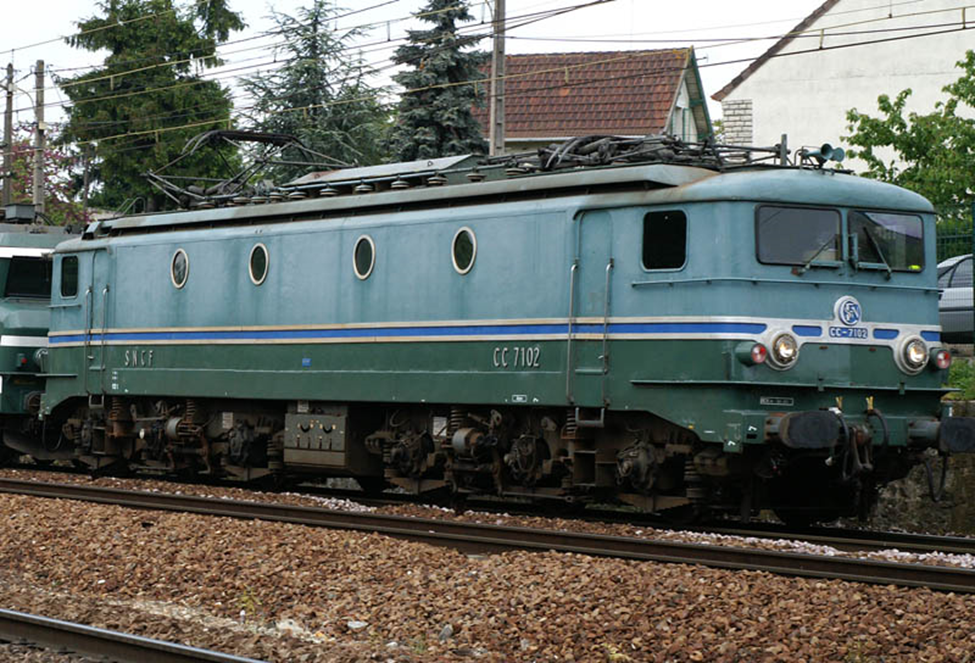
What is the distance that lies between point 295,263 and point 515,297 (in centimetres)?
372

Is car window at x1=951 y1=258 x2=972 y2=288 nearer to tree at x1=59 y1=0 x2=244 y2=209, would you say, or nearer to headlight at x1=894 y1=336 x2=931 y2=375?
headlight at x1=894 y1=336 x2=931 y2=375

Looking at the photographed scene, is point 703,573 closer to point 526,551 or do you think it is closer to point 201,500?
point 526,551

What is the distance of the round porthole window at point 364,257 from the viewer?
16500 millimetres

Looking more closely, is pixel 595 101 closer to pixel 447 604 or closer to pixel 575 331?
pixel 575 331

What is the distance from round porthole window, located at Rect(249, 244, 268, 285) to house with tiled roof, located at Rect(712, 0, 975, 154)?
2523 centimetres

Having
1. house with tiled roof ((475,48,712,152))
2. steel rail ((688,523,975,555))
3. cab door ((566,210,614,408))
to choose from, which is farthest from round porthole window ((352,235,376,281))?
house with tiled roof ((475,48,712,152))

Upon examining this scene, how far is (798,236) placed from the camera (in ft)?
43.9

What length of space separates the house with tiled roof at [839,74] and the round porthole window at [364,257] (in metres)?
25.8

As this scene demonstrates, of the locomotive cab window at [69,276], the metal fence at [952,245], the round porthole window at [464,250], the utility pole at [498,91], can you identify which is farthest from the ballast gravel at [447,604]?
the metal fence at [952,245]

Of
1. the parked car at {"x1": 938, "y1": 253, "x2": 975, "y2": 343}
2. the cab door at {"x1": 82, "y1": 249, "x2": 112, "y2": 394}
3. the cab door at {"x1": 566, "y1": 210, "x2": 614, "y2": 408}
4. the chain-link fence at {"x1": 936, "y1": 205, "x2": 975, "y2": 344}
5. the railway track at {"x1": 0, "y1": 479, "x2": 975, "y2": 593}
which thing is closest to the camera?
the railway track at {"x1": 0, "y1": 479, "x2": 975, "y2": 593}

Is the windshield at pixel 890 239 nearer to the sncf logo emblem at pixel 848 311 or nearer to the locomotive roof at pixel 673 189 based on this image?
the locomotive roof at pixel 673 189


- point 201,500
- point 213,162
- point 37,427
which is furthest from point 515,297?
point 213,162

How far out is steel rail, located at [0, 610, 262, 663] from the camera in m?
8.26

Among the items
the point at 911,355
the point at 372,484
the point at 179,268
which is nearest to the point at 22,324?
the point at 179,268
